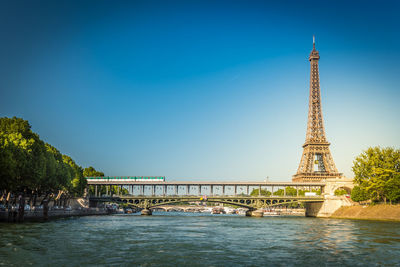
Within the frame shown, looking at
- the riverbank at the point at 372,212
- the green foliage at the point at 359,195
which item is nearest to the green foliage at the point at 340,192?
the riverbank at the point at 372,212

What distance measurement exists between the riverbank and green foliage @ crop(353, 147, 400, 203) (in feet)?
7.02

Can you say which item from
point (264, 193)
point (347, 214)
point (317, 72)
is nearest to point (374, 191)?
point (347, 214)

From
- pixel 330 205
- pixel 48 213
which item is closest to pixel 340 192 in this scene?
pixel 330 205

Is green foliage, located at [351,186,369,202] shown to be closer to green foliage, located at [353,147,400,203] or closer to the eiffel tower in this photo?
green foliage, located at [353,147,400,203]

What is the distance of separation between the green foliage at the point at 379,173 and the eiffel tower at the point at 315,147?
153 feet

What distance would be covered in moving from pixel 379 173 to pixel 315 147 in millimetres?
66110

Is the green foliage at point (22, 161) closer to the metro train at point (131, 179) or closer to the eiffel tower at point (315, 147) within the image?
the metro train at point (131, 179)

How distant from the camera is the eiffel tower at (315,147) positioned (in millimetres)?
136000

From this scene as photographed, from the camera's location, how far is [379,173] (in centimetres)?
7538

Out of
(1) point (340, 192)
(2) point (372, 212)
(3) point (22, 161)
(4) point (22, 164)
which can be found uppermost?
(3) point (22, 161)

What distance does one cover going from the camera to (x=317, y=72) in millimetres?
154375

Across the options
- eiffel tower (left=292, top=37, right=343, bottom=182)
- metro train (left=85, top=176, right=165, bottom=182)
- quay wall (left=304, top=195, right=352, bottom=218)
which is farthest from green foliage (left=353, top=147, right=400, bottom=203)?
metro train (left=85, top=176, right=165, bottom=182)

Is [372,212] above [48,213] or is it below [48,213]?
below

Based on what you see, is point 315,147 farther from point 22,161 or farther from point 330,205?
point 22,161
